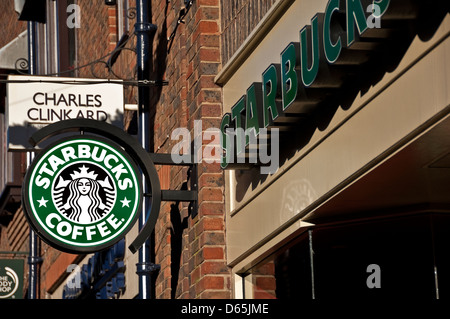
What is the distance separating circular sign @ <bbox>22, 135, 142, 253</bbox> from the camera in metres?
7.49

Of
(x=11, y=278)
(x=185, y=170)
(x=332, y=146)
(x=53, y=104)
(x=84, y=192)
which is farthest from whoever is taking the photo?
(x=11, y=278)

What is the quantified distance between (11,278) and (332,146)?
34.5ft

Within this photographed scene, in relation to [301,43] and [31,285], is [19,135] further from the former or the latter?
[31,285]

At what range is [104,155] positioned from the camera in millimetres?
7664

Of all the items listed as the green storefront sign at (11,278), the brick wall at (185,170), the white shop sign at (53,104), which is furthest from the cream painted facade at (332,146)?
the green storefront sign at (11,278)

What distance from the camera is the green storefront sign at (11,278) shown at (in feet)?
51.9

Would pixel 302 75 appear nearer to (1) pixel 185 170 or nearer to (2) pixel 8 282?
(1) pixel 185 170

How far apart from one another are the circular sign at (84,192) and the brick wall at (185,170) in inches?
28.2

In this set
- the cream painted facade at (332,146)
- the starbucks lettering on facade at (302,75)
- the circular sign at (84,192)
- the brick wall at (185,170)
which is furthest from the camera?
the brick wall at (185,170)

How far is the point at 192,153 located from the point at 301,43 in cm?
223

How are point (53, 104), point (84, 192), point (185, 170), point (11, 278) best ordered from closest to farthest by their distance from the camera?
1. point (84, 192)
2. point (185, 170)
3. point (53, 104)
4. point (11, 278)

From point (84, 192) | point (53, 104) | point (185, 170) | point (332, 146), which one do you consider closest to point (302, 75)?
point (332, 146)

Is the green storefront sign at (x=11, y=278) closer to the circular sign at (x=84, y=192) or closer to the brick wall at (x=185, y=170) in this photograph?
the brick wall at (x=185, y=170)

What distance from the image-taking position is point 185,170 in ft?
28.2
